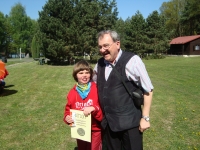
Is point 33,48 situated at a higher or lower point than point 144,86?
higher

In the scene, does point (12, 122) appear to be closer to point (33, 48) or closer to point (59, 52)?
point (59, 52)

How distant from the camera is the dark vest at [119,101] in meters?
2.43

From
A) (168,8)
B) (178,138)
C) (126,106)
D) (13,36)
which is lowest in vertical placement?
A: (178,138)

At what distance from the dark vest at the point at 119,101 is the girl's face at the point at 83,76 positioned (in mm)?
297

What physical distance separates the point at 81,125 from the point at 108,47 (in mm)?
1080

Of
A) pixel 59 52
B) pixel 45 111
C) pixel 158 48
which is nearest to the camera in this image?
pixel 45 111

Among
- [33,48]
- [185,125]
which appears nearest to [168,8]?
[33,48]

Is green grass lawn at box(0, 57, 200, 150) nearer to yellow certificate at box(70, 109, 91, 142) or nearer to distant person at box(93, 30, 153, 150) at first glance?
yellow certificate at box(70, 109, 91, 142)

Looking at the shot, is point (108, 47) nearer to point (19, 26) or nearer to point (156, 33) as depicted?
point (156, 33)

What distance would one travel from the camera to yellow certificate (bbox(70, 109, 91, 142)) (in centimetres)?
261

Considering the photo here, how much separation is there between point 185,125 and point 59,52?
19.5 m

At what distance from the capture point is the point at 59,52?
2319 cm

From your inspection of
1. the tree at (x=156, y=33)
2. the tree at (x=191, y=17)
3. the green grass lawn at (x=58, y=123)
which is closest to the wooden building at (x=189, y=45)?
the tree at (x=156, y=33)

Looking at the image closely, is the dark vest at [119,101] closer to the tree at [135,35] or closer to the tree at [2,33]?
the tree at [135,35]
